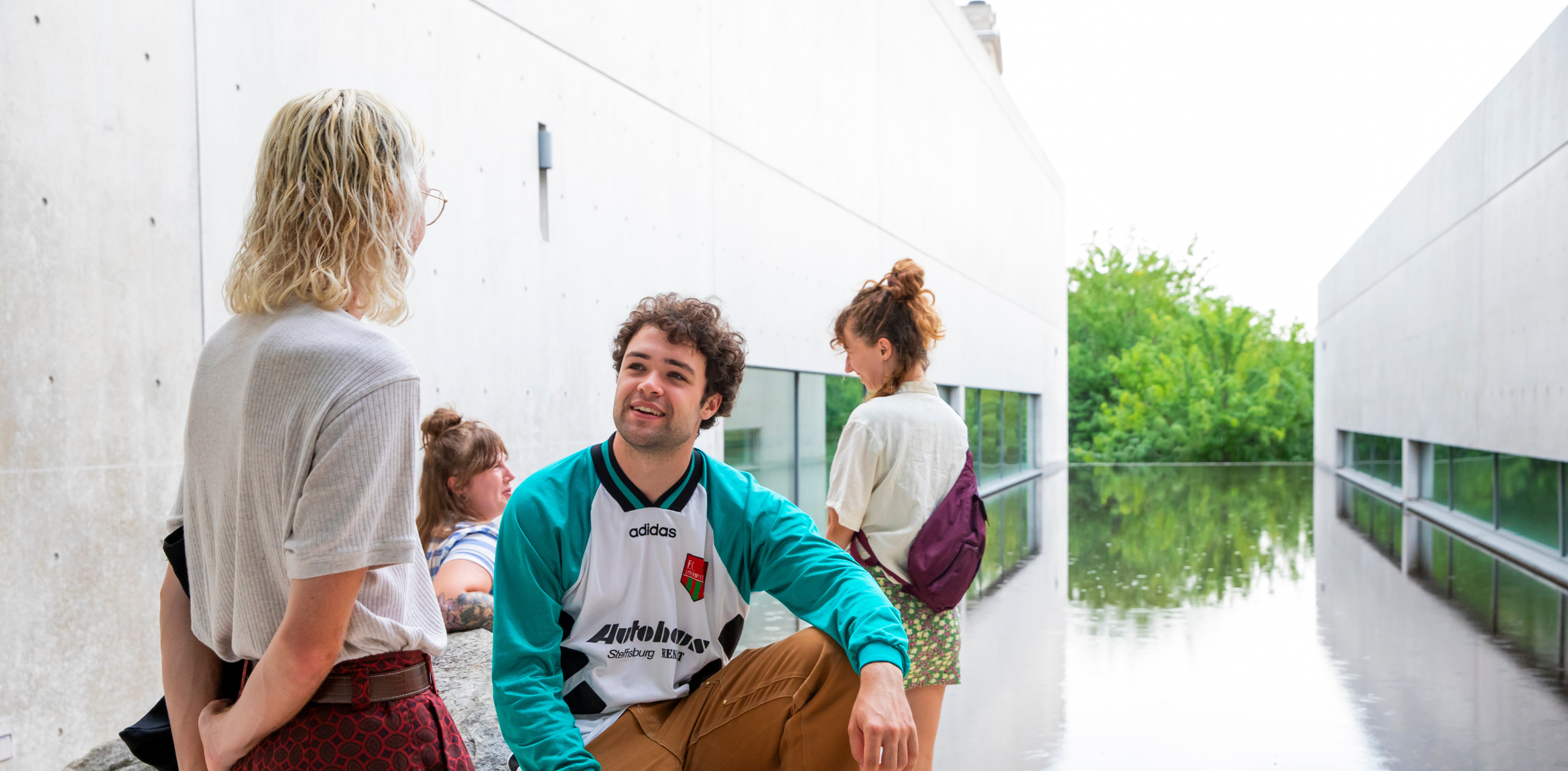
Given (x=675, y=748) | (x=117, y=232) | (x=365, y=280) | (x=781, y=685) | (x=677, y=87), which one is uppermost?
(x=677, y=87)

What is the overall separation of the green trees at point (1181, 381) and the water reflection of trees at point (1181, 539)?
13.5 meters

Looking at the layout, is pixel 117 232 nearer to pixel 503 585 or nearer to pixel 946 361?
pixel 503 585

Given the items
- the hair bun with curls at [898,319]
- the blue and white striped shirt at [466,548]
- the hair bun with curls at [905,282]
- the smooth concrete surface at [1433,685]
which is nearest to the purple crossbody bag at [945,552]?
the hair bun with curls at [898,319]

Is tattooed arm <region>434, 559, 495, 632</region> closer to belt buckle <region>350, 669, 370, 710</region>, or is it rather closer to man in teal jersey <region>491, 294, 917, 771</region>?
man in teal jersey <region>491, 294, 917, 771</region>

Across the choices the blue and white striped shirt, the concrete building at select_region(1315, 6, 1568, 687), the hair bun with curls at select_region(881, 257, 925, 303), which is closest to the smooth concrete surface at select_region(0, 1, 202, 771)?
the blue and white striped shirt

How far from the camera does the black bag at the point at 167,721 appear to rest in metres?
→ 1.75

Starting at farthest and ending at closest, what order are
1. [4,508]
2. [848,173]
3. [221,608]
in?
[848,173]
[4,508]
[221,608]

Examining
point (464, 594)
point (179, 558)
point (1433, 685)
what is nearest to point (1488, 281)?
point (1433, 685)

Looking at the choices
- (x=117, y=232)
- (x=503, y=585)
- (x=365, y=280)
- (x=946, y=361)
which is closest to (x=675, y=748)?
(x=503, y=585)

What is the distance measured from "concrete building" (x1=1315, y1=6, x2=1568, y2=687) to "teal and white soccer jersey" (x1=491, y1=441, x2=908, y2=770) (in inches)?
272

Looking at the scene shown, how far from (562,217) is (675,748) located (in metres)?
4.97

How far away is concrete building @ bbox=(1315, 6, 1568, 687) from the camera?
1063 centimetres

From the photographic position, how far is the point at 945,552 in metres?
3.36

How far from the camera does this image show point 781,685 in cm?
220
